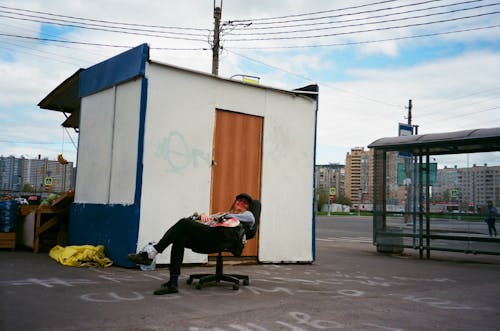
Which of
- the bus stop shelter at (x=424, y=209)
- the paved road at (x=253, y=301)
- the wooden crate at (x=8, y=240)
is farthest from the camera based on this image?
the bus stop shelter at (x=424, y=209)

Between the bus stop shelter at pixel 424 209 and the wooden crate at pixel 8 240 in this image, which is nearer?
the wooden crate at pixel 8 240

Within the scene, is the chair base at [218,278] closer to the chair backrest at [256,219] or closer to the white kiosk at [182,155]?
the chair backrest at [256,219]

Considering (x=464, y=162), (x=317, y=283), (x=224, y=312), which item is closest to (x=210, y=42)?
(x=464, y=162)

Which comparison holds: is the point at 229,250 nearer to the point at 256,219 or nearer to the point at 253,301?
the point at 256,219

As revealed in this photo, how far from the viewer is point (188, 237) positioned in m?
5.96

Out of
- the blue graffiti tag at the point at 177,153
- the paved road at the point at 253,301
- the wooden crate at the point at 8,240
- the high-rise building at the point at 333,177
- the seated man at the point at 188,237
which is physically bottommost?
the paved road at the point at 253,301

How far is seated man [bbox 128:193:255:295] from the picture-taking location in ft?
18.6

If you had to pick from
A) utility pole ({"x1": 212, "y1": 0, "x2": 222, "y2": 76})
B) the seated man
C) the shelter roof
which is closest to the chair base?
the seated man

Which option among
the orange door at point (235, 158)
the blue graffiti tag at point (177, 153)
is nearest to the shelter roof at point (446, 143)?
the orange door at point (235, 158)

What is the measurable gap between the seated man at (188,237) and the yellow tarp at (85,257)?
2706 millimetres

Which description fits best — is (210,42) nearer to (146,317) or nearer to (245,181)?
(245,181)

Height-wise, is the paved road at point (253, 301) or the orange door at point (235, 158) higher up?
the orange door at point (235, 158)

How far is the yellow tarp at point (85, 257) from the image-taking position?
8.06 m

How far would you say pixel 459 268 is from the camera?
10078mm
